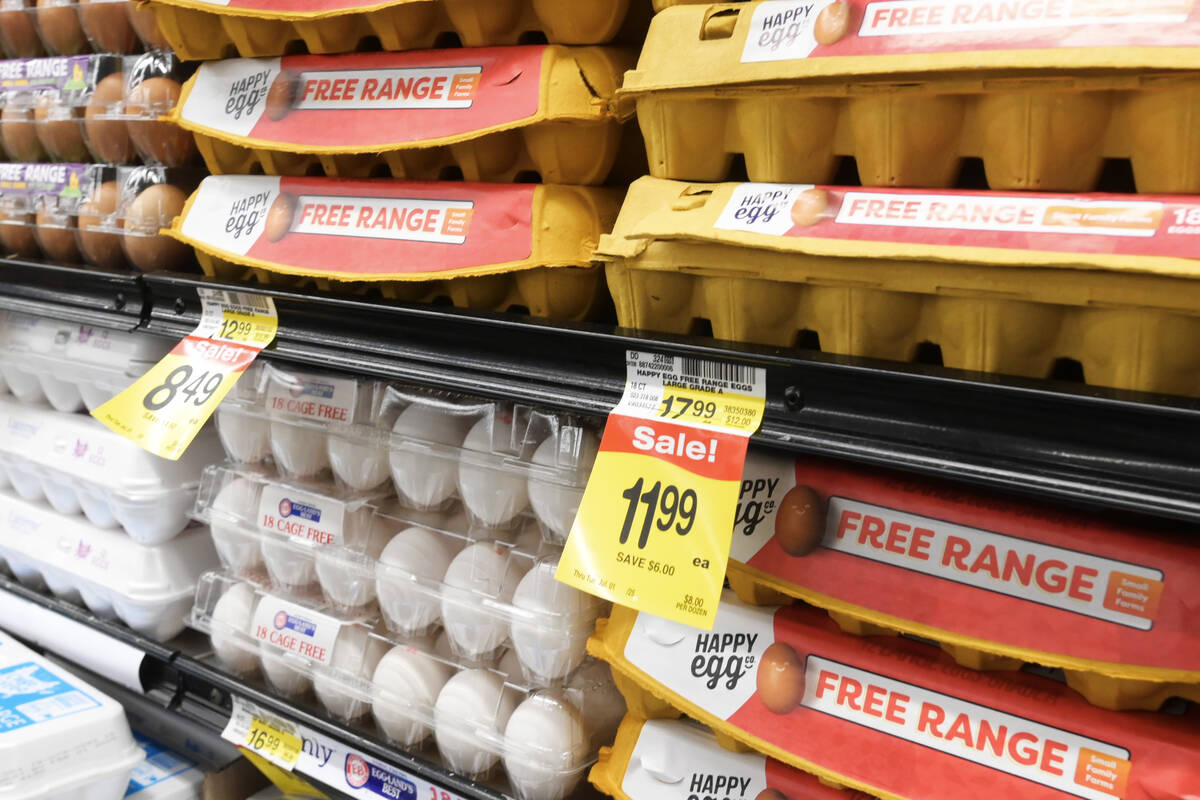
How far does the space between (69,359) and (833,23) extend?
150 centimetres

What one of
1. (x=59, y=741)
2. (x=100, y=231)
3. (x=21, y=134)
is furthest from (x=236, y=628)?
(x=21, y=134)

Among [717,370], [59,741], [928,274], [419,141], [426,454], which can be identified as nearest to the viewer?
[928,274]

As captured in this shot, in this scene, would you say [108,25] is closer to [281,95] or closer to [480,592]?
[281,95]

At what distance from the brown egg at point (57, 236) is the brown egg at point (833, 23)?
1447mm

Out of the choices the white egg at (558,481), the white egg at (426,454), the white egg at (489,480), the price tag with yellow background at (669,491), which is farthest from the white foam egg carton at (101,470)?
the price tag with yellow background at (669,491)

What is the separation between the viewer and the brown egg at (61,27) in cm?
179

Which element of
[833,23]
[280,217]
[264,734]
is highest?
[833,23]

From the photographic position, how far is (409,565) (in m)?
1.36

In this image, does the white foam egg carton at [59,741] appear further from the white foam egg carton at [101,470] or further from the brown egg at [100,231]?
the brown egg at [100,231]

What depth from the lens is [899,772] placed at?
957mm

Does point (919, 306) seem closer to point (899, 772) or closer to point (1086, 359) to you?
point (1086, 359)

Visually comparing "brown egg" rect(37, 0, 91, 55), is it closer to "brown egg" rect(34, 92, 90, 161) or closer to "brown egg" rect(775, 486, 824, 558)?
"brown egg" rect(34, 92, 90, 161)

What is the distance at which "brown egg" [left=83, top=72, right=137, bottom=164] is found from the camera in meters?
1.68

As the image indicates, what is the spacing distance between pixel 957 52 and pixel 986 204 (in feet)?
0.42
